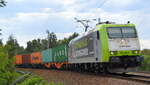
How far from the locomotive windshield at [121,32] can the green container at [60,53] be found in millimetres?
14336

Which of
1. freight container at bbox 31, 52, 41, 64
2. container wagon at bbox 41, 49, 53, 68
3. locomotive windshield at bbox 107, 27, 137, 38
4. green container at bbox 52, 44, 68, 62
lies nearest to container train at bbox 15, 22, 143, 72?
locomotive windshield at bbox 107, 27, 137, 38

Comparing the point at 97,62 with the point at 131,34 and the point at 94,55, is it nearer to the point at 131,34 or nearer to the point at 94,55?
the point at 94,55

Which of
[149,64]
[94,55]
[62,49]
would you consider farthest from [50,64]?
[94,55]

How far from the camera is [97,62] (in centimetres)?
2169

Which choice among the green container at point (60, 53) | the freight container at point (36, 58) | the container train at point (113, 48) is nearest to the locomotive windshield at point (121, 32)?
the container train at point (113, 48)

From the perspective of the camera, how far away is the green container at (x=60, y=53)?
35.4 meters

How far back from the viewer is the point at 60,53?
3884cm

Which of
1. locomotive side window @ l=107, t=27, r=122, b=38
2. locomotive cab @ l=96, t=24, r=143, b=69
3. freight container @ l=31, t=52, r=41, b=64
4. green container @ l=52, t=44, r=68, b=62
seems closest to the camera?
locomotive cab @ l=96, t=24, r=143, b=69

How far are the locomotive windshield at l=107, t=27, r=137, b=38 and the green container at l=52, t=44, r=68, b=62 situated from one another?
14336mm

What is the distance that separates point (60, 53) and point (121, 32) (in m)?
18.7

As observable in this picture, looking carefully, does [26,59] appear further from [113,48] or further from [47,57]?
[113,48]

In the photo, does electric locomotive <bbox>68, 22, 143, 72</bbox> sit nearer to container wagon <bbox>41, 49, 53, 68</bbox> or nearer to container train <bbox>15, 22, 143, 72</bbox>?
container train <bbox>15, 22, 143, 72</bbox>

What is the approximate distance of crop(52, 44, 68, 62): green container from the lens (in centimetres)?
3542

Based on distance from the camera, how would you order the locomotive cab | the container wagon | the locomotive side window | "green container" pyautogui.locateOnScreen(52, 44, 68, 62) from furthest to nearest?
1. the container wagon
2. "green container" pyautogui.locateOnScreen(52, 44, 68, 62)
3. the locomotive side window
4. the locomotive cab
